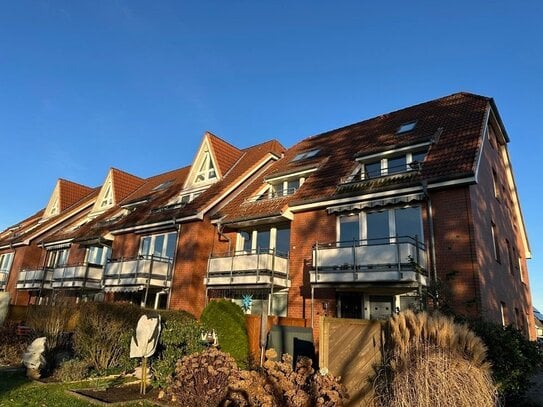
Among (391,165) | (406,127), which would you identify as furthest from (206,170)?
(391,165)

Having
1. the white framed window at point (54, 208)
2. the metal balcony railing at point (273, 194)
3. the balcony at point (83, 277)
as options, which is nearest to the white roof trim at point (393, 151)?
the metal balcony railing at point (273, 194)

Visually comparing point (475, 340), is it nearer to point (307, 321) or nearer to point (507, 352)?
point (507, 352)

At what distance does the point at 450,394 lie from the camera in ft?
17.6

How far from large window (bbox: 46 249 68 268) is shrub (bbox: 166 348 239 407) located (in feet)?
81.3

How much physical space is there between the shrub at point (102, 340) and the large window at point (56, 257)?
19441 millimetres

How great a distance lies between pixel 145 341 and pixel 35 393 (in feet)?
8.97

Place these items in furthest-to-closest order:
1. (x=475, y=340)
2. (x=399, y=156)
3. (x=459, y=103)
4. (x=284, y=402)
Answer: (x=459, y=103)
(x=399, y=156)
(x=284, y=402)
(x=475, y=340)

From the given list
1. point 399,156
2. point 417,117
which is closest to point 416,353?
point 399,156

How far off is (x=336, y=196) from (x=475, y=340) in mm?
9880

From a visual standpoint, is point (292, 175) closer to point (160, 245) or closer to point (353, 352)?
point (160, 245)

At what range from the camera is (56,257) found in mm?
31188

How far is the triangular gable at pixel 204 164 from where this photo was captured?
23.8 metres

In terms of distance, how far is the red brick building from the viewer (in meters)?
12.8

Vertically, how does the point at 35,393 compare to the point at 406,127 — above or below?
below
